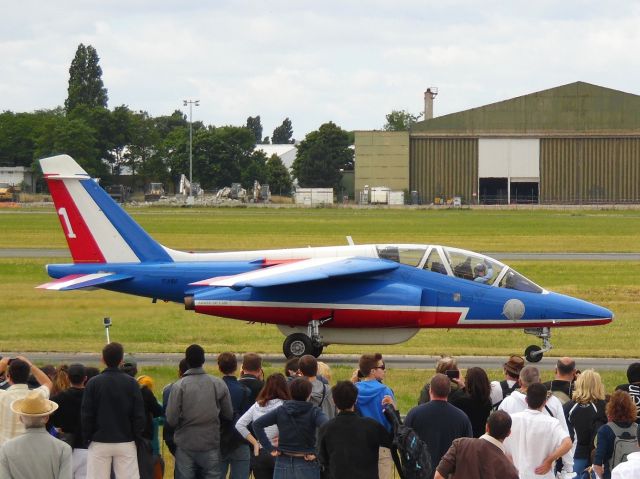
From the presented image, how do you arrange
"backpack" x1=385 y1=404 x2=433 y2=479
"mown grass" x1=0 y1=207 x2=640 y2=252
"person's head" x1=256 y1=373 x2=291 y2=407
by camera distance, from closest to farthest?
"backpack" x1=385 y1=404 x2=433 y2=479
"person's head" x1=256 y1=373 x2=291 y2=407
"mown grass" x1=0 y1=207 x2=640 y2=252

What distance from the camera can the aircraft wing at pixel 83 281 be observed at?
22.1m

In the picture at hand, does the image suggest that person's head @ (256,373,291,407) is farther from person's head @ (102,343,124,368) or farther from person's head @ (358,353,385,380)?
person's head @ (102,343,124,368)

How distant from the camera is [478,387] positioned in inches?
441

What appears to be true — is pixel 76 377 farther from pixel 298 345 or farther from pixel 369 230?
pixel 369 230

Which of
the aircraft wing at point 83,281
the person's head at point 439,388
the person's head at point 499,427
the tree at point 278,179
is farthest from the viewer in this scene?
the tree at point 278,179

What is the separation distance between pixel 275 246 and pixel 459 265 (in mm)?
34324

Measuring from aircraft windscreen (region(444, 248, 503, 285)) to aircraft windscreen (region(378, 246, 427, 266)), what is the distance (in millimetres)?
532

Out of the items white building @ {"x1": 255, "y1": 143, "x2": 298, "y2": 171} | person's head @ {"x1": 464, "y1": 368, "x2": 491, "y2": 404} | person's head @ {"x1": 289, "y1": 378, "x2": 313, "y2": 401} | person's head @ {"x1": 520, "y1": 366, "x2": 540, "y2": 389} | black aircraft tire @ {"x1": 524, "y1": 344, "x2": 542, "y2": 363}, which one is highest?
white building @ {"x1": 255, "y1": 143, "x2": 298, "y2": 171}

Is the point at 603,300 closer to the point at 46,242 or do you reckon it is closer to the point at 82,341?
the point at 82,341

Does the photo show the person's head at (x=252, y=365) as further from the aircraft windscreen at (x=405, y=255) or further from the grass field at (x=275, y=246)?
the grass field at (x=275, y=246)

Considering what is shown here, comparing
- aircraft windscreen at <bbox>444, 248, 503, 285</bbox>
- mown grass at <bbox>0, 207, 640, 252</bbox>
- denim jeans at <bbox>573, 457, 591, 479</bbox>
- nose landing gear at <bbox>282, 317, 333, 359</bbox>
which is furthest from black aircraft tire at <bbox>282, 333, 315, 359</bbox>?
mown grass at <bbox>0, 207, 640, 252</bbox>

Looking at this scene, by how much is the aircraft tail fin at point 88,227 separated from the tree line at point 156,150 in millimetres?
125839

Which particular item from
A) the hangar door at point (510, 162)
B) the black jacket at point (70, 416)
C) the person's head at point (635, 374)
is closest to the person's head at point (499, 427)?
the person's head at point (635, 374)

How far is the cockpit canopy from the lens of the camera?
2194 cm
